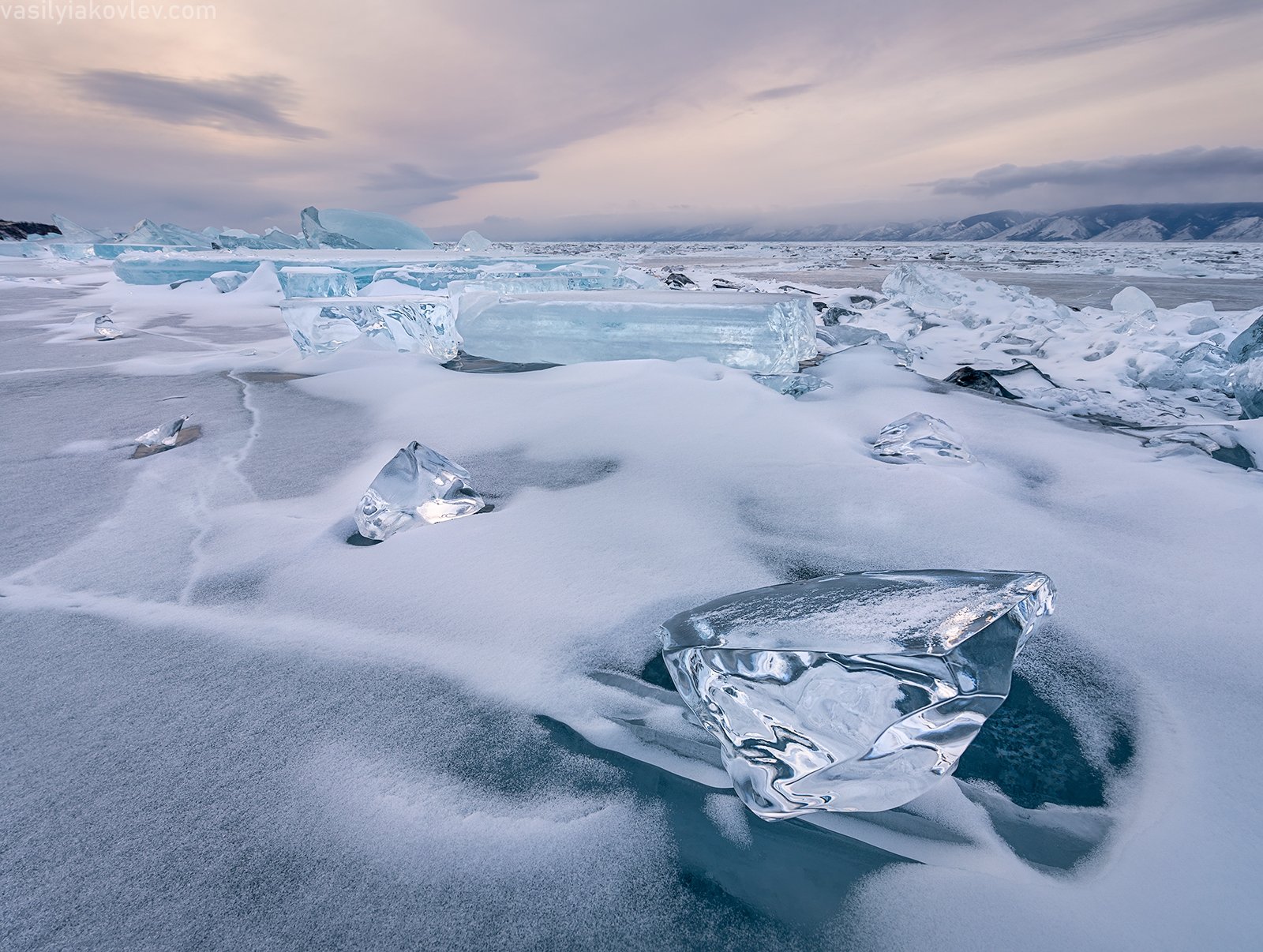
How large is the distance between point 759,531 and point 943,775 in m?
0.70

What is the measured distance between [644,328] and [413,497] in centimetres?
197


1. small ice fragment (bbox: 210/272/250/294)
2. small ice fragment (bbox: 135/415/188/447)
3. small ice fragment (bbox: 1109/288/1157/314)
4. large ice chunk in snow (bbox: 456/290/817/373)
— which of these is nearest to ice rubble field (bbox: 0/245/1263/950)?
small ice fragment (bbox: 135/415/188/447)

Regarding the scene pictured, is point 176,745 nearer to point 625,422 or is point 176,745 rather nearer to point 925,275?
point 625,422

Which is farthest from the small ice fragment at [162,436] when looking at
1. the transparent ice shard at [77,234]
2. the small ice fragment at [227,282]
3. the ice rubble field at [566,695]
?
the transparent ice shard at [77,234]

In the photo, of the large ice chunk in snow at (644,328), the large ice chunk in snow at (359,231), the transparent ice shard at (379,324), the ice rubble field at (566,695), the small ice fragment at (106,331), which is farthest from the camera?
the large ice chunk in snow at (359,231)

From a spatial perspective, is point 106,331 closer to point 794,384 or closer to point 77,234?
point 794,384

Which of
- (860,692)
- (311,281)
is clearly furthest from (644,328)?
(311,281)

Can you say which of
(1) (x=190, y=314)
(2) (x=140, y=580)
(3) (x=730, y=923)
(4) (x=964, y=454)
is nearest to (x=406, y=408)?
(2) (x=140, y=580)

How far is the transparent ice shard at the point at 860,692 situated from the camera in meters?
0.60

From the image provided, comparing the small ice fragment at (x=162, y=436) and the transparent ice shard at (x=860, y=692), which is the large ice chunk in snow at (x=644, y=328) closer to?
the small ice fragment at (x=162, y=436)

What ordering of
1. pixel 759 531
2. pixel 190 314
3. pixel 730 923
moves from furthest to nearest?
1. pixel 190 314
2. pixel 759 531
3. pixel 730 923

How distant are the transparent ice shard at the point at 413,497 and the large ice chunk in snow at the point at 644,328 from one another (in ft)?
5.84

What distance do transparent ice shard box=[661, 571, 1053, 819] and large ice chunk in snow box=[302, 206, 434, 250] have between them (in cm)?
1704

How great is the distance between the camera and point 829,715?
62 centimetres
